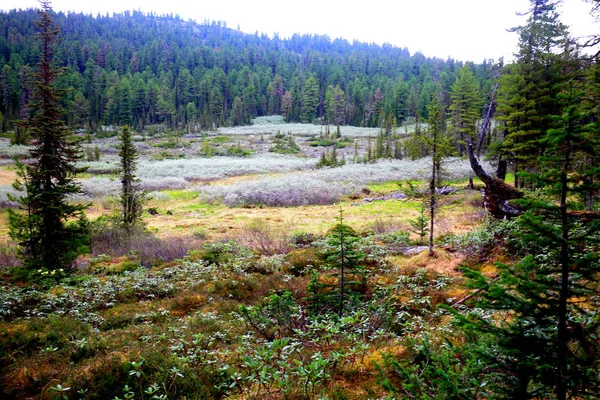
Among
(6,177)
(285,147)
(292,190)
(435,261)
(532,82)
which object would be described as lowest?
(435,261)

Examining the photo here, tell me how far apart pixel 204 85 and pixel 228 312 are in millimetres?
101939

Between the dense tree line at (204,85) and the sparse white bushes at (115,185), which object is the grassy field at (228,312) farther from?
the dense tree line at (204,85)

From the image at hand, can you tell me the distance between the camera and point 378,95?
8894 centimetres

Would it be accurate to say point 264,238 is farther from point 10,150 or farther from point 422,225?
point 10,150

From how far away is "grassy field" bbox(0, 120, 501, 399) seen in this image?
390 centimetres

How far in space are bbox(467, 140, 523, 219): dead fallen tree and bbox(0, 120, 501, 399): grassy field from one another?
1314 mm

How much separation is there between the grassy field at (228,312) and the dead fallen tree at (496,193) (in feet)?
4.31

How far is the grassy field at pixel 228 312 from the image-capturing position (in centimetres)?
390

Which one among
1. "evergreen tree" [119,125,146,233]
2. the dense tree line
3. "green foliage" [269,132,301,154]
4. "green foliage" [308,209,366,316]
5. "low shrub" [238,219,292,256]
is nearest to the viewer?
"green foliage" [308,209,366,316]

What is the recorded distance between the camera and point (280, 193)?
80.7 ft

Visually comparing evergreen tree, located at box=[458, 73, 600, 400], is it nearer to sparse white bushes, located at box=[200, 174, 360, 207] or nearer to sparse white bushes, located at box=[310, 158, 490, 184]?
sparse white bushes, located at box=[200, 174, 360, 207]

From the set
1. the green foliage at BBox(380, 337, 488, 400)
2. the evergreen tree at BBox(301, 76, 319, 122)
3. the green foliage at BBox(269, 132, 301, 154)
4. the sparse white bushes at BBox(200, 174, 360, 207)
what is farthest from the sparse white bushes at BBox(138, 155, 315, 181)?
the evergreen tree at BBox(301, 76, 319, 122)

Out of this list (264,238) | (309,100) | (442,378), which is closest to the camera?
(442,378)

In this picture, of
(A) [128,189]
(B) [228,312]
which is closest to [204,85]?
(A) [128,189]
